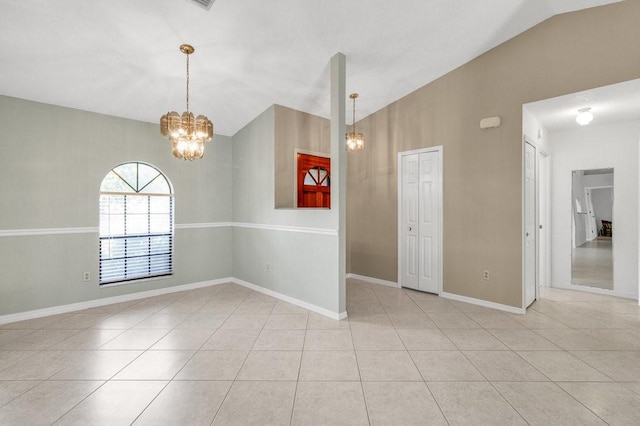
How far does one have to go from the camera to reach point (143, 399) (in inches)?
82.4

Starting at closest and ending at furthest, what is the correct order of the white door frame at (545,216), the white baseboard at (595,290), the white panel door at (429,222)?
the white baseboard at (595,290) < the white panel door at (429,222) < the white door frame at (545,216)

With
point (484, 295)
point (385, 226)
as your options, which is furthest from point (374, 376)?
point (385, 226)

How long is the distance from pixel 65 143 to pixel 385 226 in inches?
193

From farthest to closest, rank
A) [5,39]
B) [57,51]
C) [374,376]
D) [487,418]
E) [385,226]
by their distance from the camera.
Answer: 1. [385,226]
2. [57,51]
3. [5,39]
4. [374,376]
5. [487,418]

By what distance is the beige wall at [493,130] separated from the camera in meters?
3.13

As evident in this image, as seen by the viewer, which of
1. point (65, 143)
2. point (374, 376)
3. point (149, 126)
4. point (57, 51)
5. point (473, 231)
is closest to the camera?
point (374, 376)

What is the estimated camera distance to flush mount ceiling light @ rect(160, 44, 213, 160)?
9.81 ft

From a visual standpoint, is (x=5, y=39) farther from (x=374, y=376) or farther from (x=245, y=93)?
(x=374, y=376)

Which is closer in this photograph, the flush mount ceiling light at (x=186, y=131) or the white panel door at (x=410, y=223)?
the flush mount ceiling light at (x=186, y=131)

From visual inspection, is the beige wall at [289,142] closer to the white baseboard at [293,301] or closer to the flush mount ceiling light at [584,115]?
the white baseboard at [293,301]

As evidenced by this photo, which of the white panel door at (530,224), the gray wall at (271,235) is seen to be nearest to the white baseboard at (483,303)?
the white panel door at (530,224)

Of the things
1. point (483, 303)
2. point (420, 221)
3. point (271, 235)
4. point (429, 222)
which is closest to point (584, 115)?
point (429, 222)

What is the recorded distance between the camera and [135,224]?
4578 mm

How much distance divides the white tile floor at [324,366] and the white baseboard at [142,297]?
5.7 inches
